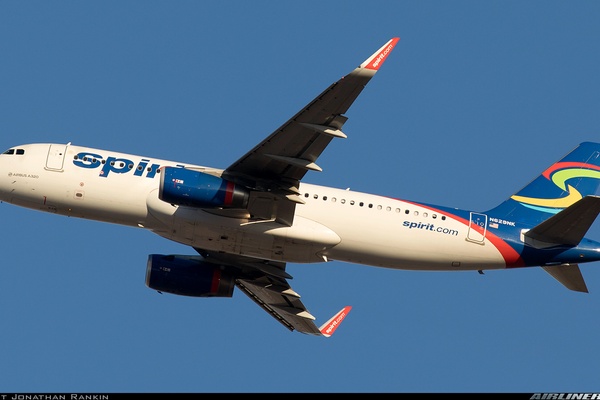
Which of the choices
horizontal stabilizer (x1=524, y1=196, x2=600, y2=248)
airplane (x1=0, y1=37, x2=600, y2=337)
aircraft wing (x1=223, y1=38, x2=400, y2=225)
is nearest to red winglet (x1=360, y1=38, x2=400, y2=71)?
aircraft wing (x1=223, y1=38, x2=400, y2=225)

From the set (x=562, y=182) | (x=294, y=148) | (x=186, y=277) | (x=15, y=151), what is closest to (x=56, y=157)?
(x=15, y=151)

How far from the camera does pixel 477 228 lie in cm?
5100

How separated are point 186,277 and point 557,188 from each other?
1991cm

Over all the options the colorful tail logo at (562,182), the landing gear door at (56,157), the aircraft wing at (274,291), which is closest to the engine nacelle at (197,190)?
the landing gear door at (56,157)

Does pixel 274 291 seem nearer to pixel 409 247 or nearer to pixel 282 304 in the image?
pixel 282 304

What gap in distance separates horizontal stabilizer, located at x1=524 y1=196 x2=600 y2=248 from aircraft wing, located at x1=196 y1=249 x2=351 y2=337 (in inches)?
452

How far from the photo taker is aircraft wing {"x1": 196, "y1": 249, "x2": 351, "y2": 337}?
54.6 meters

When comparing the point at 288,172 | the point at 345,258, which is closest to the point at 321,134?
the point at 288,172

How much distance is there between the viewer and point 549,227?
49906 mm

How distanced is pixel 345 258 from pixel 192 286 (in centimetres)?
867

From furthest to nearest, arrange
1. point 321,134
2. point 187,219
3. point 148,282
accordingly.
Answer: point 148,282, point 187,219, point 321,134

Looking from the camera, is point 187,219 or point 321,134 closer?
point 321,134

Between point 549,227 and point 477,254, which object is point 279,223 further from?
point 549,227

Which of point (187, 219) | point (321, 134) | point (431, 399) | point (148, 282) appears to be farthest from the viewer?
point (148, 282)
